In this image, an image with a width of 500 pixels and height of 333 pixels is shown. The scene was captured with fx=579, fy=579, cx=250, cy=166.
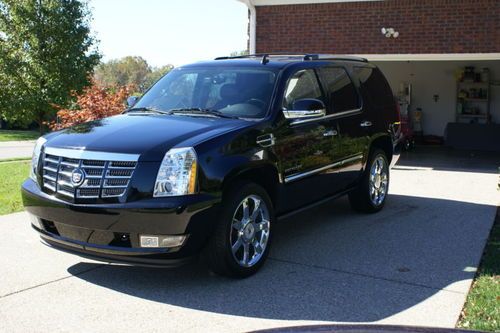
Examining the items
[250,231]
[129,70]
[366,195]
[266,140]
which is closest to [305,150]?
[266,140]

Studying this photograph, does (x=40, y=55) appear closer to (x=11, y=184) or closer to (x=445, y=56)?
(x=11, y=184)

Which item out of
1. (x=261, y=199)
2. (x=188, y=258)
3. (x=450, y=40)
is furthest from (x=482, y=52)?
(x=188, y=258)

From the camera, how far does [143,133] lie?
4898 mm

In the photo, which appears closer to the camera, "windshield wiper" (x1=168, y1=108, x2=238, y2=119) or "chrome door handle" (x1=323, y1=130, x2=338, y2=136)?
"windshield wiper" (x1=168, y1=108, x2=238, y2=119)

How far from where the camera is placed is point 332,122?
6449 millimetres

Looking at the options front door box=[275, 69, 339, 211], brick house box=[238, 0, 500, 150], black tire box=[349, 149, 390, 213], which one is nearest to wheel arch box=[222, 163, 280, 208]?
front door box=[275, 69, 339, 211]

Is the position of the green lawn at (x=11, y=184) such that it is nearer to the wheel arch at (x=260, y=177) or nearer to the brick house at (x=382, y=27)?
the wheel arch at (x=260, y=177)

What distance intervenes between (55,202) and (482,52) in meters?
10.0

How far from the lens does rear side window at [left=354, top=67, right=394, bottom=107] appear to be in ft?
24.7

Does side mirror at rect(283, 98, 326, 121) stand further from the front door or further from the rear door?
the rear door

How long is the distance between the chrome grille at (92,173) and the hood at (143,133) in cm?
7

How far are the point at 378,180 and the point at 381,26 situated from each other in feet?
19.7

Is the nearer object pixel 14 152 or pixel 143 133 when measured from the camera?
pixel 143 133

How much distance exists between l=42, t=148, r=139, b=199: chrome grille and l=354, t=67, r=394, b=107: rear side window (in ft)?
12.8
